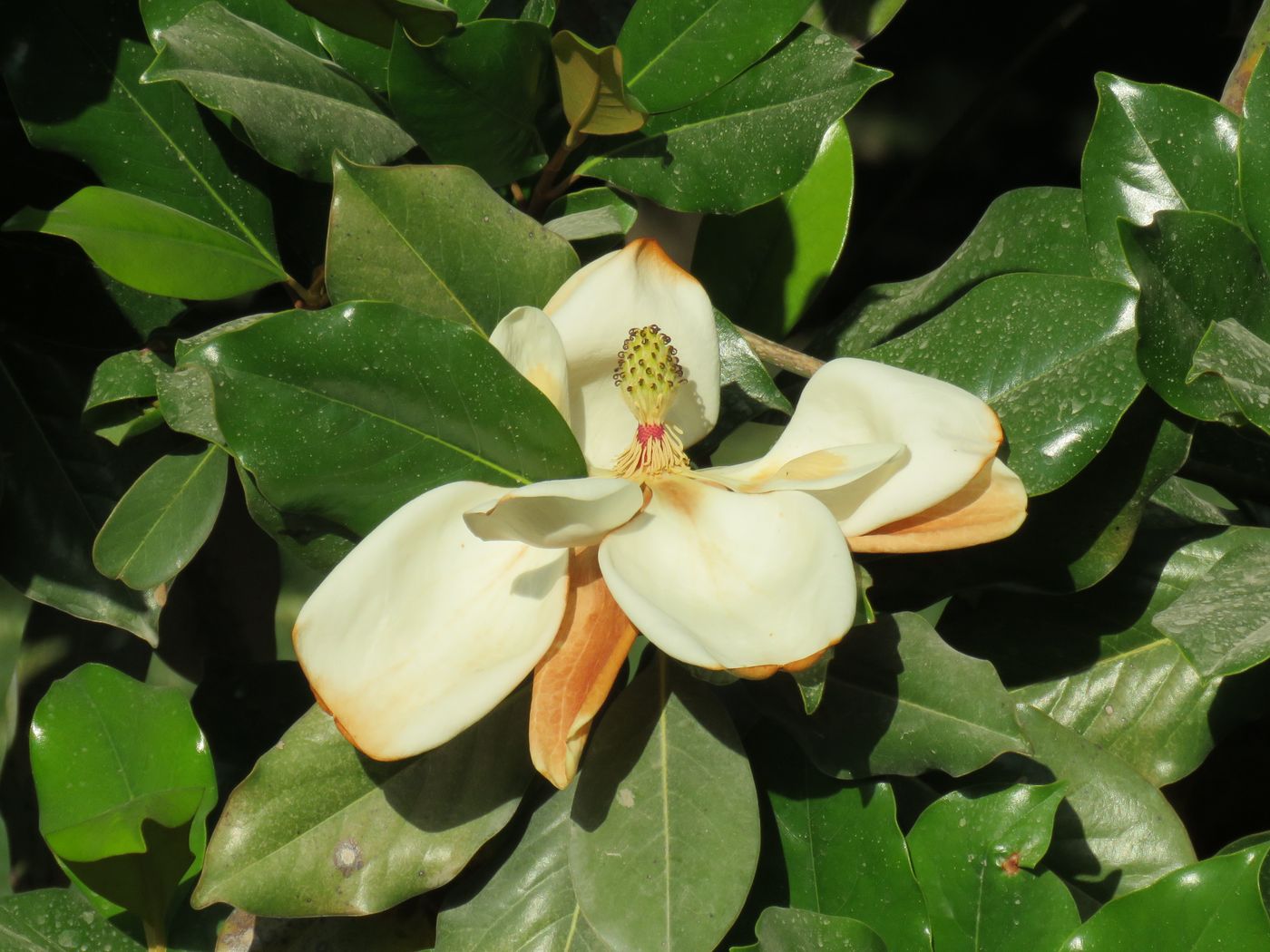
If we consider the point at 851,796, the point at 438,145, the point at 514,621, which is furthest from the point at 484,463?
the point at 851,796

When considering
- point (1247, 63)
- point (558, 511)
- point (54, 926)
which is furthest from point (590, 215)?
point (54, 926)

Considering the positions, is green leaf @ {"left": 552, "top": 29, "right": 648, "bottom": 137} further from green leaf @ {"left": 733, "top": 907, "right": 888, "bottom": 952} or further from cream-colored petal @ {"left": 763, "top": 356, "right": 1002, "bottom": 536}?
green leaf @ {"left": 733, "top": 907, "right": 888, "bottom": 952}

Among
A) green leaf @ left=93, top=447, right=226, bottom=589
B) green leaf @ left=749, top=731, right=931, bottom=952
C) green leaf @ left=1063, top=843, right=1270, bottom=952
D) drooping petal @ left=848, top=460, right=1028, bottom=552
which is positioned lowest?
green leaf @ left=749, top=731, right=931, bottom=952

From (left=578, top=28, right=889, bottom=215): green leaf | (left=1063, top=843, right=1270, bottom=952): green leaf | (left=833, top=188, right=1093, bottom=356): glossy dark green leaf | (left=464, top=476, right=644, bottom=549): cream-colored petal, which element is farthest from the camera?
(left=833, top=188, right=1093, bottom=356): glossy dark green leaf

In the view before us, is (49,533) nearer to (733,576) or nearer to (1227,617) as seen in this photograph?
(733,576)

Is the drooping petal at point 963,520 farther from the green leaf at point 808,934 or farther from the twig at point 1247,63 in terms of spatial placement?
the twig at point 1247,63

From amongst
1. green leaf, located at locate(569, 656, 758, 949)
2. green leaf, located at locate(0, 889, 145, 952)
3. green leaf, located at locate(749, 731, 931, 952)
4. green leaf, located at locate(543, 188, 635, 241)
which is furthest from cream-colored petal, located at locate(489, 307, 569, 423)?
green leaf, located at locate(0, 889, 145, 952)
